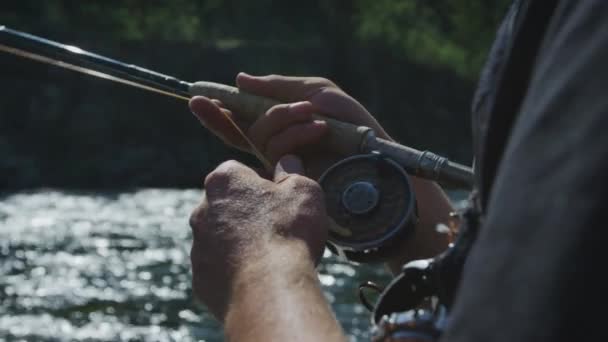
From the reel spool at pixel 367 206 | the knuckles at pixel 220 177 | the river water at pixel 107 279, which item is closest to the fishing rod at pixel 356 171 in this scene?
the reel spool at pixel 367 206

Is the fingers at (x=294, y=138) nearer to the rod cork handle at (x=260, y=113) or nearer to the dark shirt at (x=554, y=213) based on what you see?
the rod cork handle at (x=260, y=113)

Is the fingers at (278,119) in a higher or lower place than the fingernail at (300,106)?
lower

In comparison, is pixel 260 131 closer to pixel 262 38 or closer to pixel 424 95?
pixel 424 95

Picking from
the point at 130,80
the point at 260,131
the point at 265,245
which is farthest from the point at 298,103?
the point at 265,245

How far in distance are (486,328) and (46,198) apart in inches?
658

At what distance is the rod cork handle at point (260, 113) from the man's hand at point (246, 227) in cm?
48

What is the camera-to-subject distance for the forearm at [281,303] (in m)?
1.15

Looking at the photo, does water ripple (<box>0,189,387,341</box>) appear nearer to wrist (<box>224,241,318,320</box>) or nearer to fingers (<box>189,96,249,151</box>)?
fingers (<box>189,96,249,151</box>)

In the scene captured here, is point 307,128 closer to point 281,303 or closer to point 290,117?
point 290,117

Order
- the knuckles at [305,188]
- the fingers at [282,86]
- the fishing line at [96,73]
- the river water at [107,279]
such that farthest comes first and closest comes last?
the river water at [107,279] → the fingers at [282,86] → the fishing line at [96,73] → the knuckles at [305,188]

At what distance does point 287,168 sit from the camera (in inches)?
64.6

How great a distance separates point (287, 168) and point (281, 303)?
475mm

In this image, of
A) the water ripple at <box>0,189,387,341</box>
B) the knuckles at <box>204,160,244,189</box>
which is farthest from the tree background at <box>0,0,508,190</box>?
the knuckles at <box>204,160,244,189</box>

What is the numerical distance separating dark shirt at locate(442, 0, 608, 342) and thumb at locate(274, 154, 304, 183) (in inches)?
35.6
